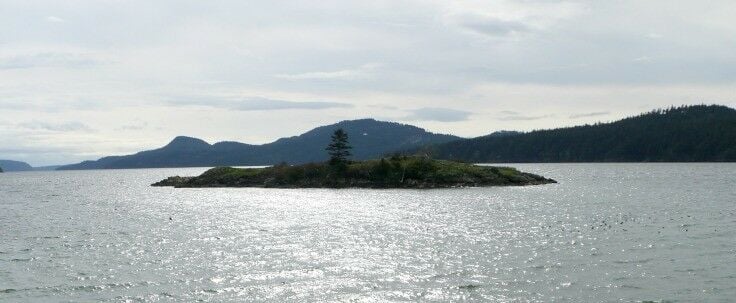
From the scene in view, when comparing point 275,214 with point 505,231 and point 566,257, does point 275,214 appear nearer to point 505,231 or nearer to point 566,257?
point 505,231

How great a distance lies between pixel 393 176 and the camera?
465ft

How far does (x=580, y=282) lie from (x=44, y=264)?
35.3m

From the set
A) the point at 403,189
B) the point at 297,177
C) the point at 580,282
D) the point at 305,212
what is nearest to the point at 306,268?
the point at 580,282

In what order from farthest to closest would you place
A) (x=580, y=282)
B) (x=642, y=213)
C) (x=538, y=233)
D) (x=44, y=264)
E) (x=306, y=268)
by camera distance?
(x=642, y=213), (x=538, y=233), (x=44, y=264), (x=306, y=268), (x=580, y=282)

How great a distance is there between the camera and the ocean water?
32406 mm

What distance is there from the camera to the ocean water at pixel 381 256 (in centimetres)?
3241

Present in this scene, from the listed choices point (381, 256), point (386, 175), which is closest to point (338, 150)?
point (386, 175)

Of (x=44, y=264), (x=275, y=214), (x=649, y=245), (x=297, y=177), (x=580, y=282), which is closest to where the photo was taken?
(x=580, y=282)

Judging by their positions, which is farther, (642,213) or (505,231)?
(642,213)

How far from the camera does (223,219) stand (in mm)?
75500

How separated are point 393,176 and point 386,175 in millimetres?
1738

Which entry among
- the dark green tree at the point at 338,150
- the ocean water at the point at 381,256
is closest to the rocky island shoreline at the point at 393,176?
the dark green tree at the point at 338,150

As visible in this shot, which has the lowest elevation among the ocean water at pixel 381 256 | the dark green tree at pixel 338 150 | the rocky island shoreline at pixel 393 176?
the ocean water at pixel 381 256

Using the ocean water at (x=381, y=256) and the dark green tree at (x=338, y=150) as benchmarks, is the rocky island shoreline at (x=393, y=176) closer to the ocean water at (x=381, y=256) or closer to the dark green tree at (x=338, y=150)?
the dark green tree at (x=338, y=150)
